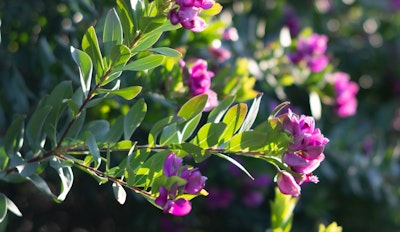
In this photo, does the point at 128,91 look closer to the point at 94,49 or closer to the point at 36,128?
the point at 94,49

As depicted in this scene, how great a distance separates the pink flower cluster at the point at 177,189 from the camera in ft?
3.36

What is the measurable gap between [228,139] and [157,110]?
513 mm

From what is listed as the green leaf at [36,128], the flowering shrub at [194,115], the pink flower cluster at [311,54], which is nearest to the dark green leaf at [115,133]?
the flowering shrub at [194,115]

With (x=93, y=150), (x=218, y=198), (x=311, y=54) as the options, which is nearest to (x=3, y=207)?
(x=93, y=150)

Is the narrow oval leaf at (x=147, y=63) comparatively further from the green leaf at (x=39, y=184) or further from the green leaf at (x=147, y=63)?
the green leaf at (x=39, y=184)

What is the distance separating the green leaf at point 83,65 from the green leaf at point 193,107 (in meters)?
0.15

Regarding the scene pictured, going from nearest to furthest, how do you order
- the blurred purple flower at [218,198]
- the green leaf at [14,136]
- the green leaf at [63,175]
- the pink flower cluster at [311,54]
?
the green leaf at [63,175]
the green leaf at [14,136]
the pink flower cluster at [311,54]
the blurred purple flower at [218,198]

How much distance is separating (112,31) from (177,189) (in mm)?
262

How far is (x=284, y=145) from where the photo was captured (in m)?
1.06

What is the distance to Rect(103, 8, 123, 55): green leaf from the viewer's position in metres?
1.09

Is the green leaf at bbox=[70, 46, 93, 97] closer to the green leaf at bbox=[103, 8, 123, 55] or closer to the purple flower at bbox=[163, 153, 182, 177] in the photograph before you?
the green leaf at bbox=[103, 8, 123, 55]

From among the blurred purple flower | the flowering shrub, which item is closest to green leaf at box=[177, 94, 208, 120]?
the flowering shrub

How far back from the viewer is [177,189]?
3.38 ft

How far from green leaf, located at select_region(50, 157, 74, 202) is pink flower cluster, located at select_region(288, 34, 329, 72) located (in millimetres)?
971
